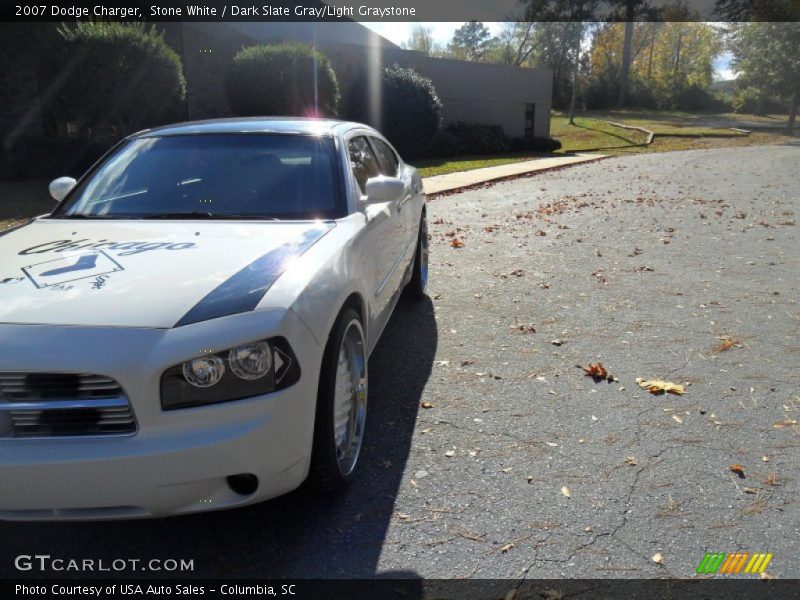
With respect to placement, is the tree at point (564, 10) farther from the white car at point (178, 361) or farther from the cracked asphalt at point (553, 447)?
the white car at point (178, 361)

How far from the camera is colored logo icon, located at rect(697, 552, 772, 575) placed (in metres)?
2.68

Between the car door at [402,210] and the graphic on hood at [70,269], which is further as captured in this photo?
the car door at [402,210]

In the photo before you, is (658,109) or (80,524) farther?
(658,109)

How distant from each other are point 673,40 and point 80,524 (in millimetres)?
96811

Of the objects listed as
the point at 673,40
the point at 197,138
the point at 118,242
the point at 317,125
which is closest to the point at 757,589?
the point at 118,242

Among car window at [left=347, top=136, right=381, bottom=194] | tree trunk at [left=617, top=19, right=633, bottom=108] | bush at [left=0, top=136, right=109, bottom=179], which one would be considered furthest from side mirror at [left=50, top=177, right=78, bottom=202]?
tree trunk at [left=617, top=19, right=633, bottom=108]

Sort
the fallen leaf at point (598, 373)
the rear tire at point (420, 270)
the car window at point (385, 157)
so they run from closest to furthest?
the fallen leaf at point (598, 373) < the car window at point (385, 157) < the rear tire at point (420, 270)

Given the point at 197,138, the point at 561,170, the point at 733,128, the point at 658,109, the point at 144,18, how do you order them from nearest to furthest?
the point at 197,138
the point at 144,18
the point at 561,170
the point at 733,128
the point at 658,109

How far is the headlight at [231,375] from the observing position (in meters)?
2.44

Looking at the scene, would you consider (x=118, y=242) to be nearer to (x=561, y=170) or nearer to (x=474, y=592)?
(x=474, y=592)

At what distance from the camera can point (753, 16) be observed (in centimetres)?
4991

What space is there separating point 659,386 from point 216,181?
3030 millimetres

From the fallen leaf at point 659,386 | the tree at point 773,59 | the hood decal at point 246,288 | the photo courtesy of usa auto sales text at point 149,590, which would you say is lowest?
the photo courtesy of usa auto sales text at point 149,590

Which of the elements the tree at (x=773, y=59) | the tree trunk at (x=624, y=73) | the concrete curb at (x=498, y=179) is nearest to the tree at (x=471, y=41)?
the tree trunk at (x=624, y=73)
